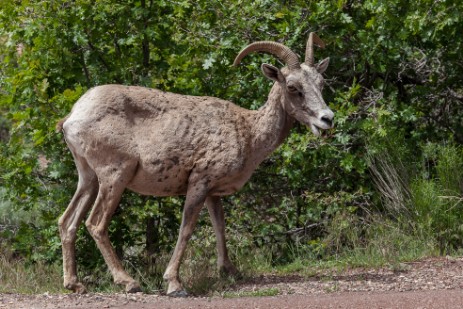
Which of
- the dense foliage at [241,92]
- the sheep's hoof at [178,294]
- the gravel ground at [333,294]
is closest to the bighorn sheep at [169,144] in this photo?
the sheep's hoof at [178,294]

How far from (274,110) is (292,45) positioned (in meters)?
Result: 2.27

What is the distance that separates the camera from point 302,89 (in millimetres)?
9797

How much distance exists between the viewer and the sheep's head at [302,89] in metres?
9.67

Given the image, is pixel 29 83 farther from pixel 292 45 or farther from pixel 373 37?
pixel 373 37

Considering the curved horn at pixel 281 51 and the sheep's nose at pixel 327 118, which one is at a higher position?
the curved horn at pixel 281 51

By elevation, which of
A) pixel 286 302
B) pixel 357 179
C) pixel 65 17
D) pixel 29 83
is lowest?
pixel 286 302

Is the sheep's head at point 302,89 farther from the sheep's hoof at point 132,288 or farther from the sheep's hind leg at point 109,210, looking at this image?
the sheep's hoof at point 132,288

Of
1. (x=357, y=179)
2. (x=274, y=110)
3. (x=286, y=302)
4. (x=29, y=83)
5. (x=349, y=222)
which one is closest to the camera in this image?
(x=286, y=302)

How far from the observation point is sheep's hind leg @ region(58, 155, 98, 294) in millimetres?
9797

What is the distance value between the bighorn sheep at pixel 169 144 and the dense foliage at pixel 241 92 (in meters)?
1.13

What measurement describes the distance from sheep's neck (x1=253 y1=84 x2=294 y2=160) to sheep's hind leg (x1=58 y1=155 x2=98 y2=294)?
1.81 m

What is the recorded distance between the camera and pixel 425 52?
12961mm

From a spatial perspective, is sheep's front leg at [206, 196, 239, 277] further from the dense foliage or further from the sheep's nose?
the sheep's nose

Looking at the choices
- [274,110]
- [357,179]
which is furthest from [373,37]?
[274,110]
